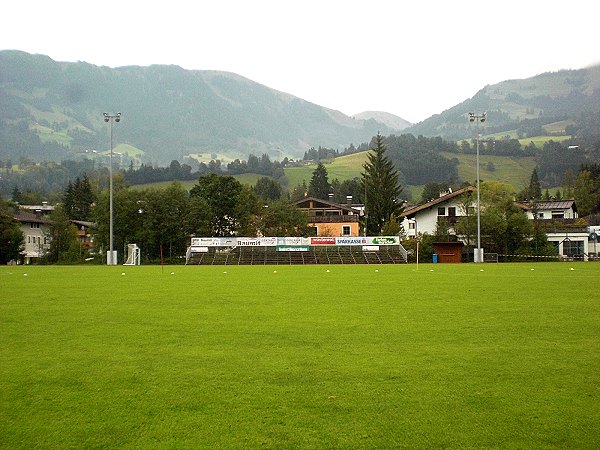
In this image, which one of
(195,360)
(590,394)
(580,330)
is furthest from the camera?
(580,330)

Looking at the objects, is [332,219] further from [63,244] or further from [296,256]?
[63,244]

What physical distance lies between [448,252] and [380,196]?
26126 millimetres

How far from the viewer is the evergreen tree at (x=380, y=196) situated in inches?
3118

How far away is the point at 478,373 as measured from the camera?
731 cm

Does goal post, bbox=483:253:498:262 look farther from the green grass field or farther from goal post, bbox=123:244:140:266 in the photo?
the green grass field

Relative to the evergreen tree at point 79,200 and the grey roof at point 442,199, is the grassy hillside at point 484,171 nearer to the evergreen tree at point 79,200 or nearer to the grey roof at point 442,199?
the evergreen tree at point 79,200

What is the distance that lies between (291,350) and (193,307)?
6531 millimetres

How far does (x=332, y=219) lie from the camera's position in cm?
8756

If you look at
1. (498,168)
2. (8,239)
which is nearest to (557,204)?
(8,239)

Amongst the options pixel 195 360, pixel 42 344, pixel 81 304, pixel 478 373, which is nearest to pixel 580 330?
pixel 478 373

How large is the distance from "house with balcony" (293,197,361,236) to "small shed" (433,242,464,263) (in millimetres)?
30393

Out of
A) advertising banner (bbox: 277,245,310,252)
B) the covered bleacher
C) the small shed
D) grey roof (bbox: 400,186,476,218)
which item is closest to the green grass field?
the small shed

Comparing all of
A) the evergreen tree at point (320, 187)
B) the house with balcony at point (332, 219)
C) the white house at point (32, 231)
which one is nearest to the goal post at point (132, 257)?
the house with balcony at point (332, 219)

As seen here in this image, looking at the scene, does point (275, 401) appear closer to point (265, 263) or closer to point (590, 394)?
point (590, 394)
